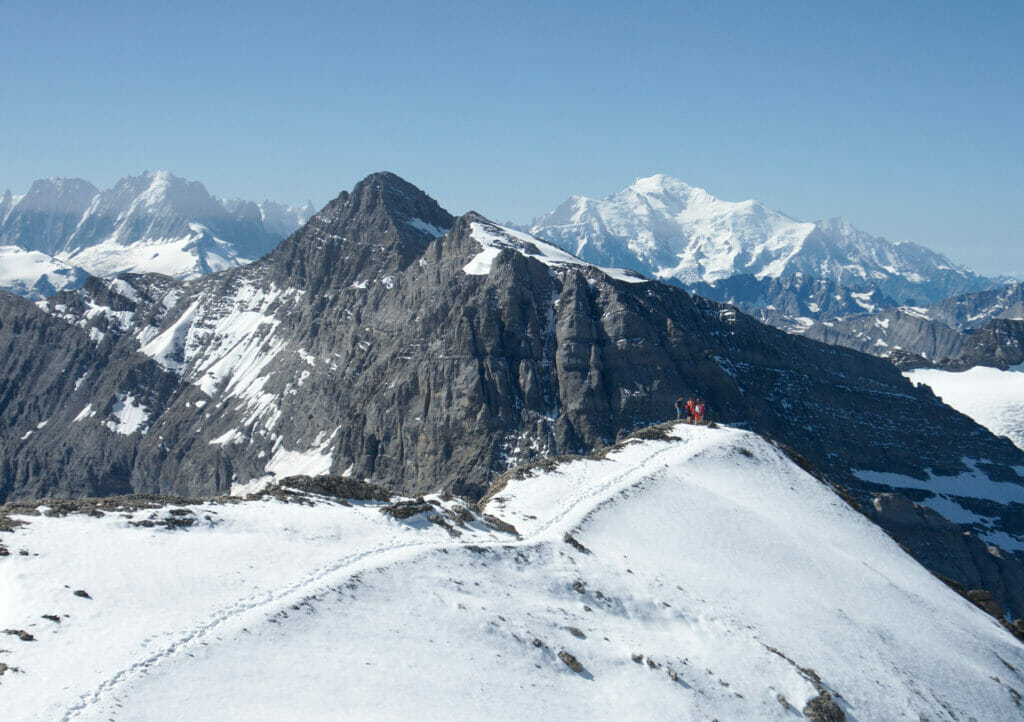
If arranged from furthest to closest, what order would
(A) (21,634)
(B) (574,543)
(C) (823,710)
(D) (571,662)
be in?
(B) (574,543), (C) (823,710), (D) (571,662), (A) (21,634)

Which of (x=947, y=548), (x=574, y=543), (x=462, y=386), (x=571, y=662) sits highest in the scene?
(x=462, y=386)

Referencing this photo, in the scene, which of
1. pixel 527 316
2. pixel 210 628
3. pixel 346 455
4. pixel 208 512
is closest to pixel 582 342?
pixel 527 316

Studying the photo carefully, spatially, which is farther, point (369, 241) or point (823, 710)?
point (369, 241)

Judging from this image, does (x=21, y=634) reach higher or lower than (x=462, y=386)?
lower

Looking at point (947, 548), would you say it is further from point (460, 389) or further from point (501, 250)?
point (501, 250)

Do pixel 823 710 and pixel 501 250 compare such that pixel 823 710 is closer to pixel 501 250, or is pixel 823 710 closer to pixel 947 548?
pixel 947 548

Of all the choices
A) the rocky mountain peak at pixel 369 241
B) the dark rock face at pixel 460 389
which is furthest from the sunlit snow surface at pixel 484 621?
the rocky mountain peak at pixel 369 241

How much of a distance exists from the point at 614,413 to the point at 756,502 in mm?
72224

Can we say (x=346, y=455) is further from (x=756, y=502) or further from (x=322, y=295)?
(x=756, y=502)

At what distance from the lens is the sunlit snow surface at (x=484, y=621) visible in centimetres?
2216

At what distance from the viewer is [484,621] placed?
28234mm

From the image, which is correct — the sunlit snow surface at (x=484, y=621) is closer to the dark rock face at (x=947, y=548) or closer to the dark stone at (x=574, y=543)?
the dark stone at (x=574, y=543)

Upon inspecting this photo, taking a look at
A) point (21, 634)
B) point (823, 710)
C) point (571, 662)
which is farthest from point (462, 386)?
point (21, 634)

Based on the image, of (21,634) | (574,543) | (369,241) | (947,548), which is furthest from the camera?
(369,241)
